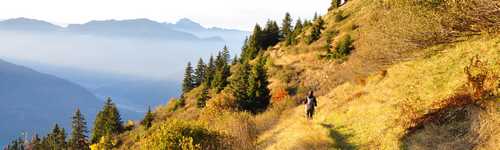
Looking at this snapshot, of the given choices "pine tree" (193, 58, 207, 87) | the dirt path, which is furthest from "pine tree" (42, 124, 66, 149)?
the dirt path

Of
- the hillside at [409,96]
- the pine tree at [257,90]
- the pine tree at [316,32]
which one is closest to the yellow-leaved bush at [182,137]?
the hillside at [409,96]

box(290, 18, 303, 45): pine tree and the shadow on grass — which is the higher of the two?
box(290, 18, 303, 45): pine tree

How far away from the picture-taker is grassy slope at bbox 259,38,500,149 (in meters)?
22.4

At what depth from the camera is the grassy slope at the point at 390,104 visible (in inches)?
883

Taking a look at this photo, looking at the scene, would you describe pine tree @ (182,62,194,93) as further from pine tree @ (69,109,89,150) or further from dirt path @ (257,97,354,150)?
dirt path @ (257,97,354,150)

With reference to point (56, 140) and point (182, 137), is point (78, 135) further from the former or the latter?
point (182, 137)

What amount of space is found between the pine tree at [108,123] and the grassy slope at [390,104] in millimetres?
64810

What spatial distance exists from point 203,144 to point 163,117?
57.9 m

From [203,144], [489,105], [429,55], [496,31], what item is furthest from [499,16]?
[203,144]

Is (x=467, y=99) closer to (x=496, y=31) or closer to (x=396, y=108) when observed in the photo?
(x=496, y=31)

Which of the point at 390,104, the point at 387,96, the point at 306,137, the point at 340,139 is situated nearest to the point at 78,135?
the point at 387,96

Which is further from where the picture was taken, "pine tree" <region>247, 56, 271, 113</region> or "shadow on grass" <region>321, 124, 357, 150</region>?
"pine tree" <region>247, 56, 271, 113</region>

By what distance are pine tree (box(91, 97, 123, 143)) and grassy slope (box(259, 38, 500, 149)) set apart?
64.8 metres

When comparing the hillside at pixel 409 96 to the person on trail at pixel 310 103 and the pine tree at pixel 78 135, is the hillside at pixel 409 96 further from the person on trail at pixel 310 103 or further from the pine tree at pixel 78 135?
the pine tree at pixel 78 135
